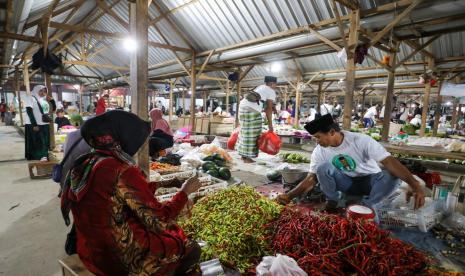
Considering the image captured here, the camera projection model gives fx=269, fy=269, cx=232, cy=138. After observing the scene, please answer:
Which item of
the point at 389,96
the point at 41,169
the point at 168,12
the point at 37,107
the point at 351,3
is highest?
the point at 168,12

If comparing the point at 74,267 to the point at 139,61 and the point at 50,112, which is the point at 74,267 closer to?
the point at 139,61

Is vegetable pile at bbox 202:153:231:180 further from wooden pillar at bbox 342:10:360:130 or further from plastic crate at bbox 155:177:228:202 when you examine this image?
wooden pillar at bbox 342:10:360:130

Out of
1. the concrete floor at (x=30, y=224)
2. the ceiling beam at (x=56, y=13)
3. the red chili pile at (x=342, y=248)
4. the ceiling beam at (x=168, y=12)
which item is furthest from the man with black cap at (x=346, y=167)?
the ceiling beam at (x=56, y=13)

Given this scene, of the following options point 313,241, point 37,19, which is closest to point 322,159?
point 313,241

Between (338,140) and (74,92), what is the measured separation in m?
36.2

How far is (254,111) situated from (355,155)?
3400 millimetres

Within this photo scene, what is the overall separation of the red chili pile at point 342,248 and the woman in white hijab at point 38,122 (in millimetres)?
6891

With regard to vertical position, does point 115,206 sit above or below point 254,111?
below

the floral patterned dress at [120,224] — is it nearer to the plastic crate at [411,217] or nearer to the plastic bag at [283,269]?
the plastic bag at [283,269]

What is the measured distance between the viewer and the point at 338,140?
3461 mm

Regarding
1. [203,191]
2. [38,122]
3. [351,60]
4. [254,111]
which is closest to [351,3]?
[351,60]

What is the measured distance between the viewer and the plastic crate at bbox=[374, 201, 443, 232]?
3211mm

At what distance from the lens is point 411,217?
330cm

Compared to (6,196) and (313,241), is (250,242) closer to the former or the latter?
(313,241)
